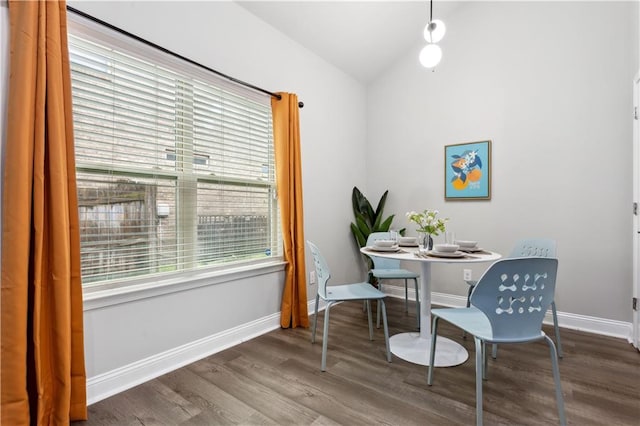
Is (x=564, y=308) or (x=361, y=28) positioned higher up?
(x=361, y=28)

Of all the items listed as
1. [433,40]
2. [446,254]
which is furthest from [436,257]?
[433,40]

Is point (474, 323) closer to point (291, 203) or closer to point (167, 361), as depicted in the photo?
point (291, 203)

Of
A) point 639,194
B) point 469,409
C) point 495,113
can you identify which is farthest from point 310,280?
point 639,194

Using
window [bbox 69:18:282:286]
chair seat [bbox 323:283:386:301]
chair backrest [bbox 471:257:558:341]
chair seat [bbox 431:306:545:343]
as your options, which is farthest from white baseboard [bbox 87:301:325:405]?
chair backrest [bbox 471:257:558:341]

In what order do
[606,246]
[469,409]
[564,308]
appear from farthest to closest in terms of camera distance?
[564,308], [606,246], [469,409]

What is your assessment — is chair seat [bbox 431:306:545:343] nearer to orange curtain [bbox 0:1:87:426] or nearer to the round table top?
the round table top

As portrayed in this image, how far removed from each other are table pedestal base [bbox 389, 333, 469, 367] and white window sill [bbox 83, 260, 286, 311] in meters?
1.26

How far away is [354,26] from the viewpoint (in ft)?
10.5

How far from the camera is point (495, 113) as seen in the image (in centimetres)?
316

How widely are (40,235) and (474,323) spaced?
2.17 m

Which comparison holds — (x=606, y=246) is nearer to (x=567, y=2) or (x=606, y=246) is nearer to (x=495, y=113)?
(x=495, y=113)

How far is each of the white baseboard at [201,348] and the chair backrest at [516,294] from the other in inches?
73.4

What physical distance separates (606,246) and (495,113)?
1.54 m

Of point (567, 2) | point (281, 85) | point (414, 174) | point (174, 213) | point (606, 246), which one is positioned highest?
point (567, 2)
